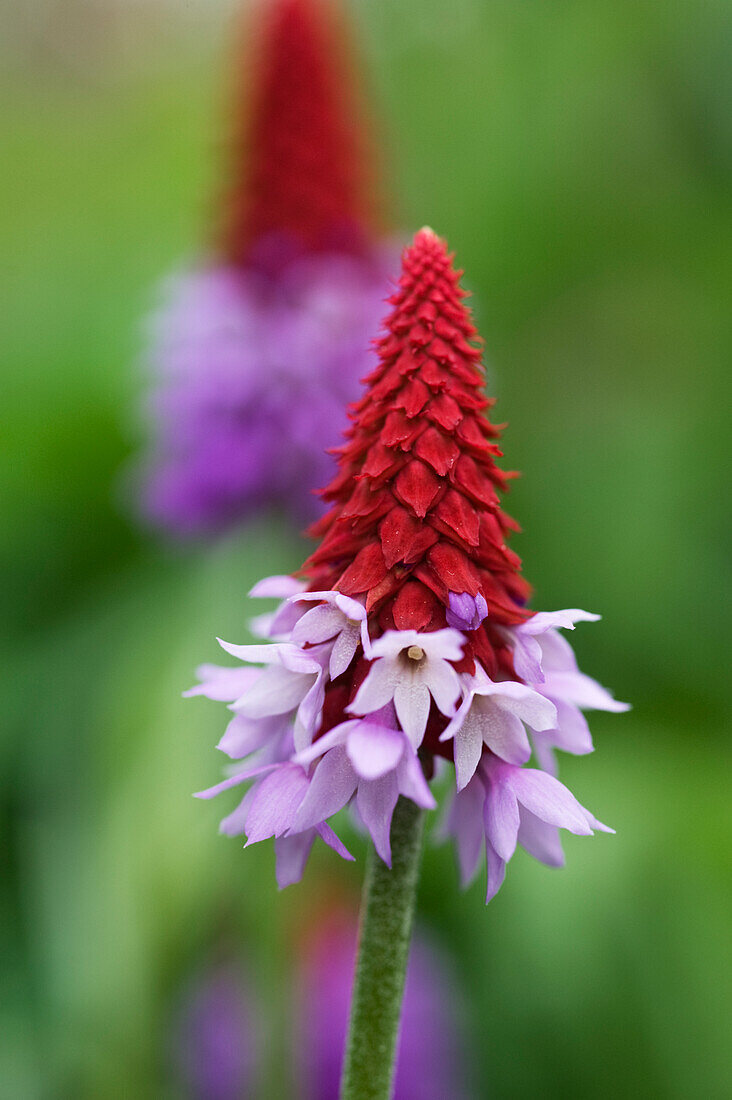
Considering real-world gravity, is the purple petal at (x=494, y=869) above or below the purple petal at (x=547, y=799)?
below

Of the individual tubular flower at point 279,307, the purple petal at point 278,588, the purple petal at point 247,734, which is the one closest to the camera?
the purple petal at point 247,734

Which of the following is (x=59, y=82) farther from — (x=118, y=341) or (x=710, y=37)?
(x=710, y=37)

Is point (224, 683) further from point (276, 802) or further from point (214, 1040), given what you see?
point (214, 1040)

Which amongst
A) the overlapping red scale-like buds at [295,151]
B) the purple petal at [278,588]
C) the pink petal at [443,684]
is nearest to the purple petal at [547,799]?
the pink petal at [443,684]

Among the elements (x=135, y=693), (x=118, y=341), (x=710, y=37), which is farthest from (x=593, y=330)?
(x=135, y=693)

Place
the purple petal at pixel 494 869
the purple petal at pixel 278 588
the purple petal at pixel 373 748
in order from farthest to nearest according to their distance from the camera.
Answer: the purple petal at pixel 278 588 → the purple petal at pixel 494 869 → the purple petal at pixel 373 748

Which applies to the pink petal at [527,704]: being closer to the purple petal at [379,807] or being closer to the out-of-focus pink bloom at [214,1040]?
the purple petal at [379,807]

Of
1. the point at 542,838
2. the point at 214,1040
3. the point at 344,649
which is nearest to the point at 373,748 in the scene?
the point at 344,649
